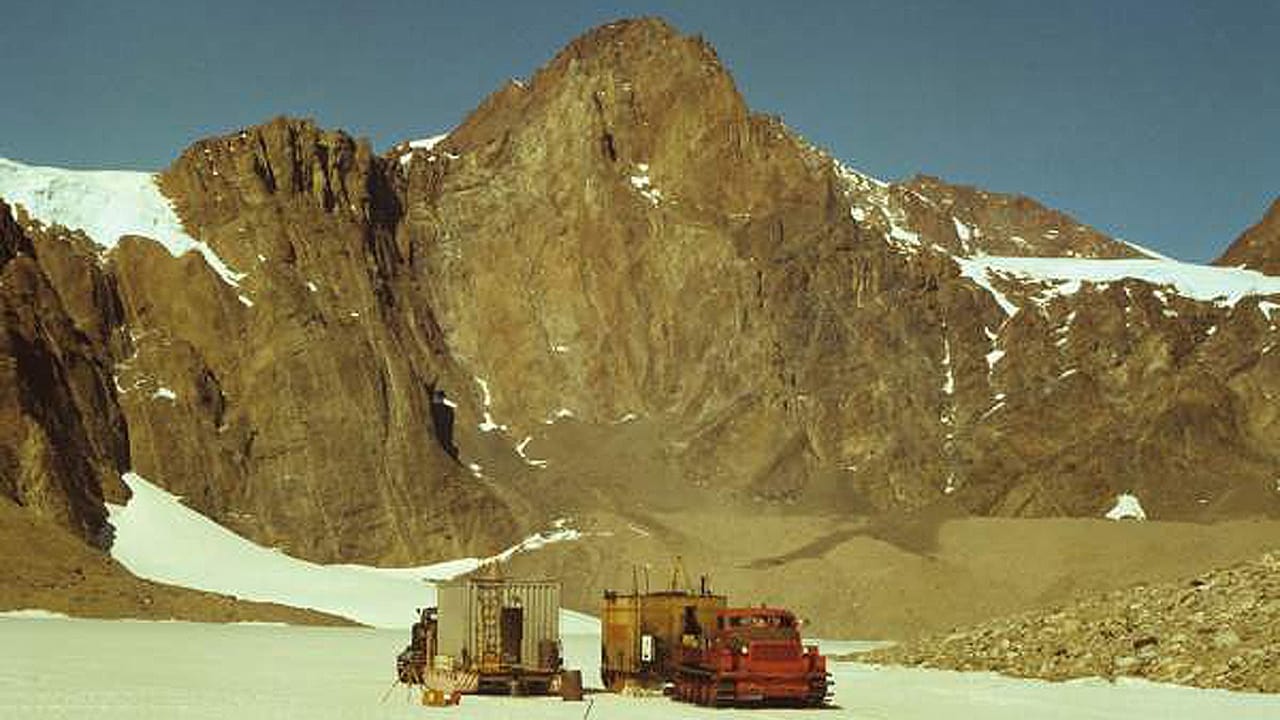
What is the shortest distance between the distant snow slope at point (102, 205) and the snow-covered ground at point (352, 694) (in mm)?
77590

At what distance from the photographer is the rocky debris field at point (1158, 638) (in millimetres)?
38875

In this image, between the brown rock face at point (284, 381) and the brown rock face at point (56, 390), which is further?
the brown rock face at point (284, 381)

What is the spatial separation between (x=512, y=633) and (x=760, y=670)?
8.20m

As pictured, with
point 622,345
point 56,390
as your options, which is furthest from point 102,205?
point 622,345

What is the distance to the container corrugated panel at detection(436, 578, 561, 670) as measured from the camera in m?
40.9

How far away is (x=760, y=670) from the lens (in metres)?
34.8

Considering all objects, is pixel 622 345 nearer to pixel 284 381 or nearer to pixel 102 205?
pixel 284 381

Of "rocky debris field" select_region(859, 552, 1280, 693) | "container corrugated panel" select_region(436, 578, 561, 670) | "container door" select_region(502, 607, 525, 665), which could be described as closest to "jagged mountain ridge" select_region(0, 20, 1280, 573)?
"rocky debris field" select_region(859, 552, 1280, 693)

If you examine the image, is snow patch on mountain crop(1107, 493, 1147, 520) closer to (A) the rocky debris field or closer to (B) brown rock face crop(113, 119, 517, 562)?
(B) brown rock face crop(113, 119, 517, 562)

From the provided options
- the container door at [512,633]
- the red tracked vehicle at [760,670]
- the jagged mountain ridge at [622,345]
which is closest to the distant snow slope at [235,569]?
the jagged mountain ridge at [622,345]

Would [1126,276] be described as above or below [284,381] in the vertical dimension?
above

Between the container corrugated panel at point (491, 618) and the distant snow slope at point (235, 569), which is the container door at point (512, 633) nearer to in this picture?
the container corrugated panel at point (491, 618)

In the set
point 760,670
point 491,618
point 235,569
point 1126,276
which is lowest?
point 760,670

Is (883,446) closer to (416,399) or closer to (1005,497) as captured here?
(1005,497)
